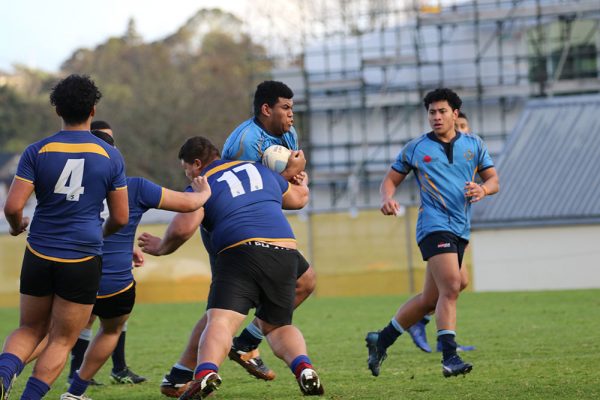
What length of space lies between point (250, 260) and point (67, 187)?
1261mm

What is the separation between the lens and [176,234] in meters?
7.66

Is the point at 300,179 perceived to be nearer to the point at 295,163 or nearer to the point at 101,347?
the point at 295,163

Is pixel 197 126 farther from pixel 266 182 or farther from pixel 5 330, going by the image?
pixel 266 182

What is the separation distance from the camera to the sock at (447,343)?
866cm

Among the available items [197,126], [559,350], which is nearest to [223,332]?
[559,350]

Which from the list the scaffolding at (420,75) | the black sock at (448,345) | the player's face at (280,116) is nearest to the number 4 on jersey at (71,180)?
the player's face at (280,116)

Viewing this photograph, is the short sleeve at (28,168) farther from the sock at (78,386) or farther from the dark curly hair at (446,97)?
the dark curly hair at (446,97)

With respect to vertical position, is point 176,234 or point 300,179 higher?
point 300,179

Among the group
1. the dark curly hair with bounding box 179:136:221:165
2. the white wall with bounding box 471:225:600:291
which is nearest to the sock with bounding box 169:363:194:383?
the dark curly hair with bounding box 179:136:221:165

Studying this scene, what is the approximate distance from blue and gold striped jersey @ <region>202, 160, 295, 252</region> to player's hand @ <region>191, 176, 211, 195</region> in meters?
0.13

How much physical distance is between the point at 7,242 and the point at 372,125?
20862 mm

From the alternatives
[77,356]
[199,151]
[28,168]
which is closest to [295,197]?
[199,151]

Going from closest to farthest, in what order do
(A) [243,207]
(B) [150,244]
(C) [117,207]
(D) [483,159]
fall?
(C) [117,207], (A) [243,207], (B) [150,244], (D) [483,159]

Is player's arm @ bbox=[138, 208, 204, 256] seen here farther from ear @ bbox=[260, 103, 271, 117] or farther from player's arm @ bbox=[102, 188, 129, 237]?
ear @ bbox=[260, 103, 271, 117]
